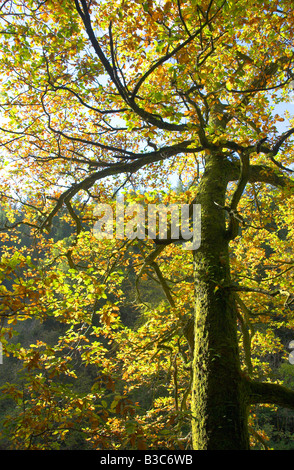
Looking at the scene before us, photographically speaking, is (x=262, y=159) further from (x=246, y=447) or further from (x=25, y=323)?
(x=25, y=323)

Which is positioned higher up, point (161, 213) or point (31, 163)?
point (31, 163)

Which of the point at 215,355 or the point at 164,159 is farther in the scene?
the point at 164,159

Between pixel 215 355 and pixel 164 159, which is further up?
pixel 164 159

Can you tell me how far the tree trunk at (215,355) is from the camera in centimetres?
237

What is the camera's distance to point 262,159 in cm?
746

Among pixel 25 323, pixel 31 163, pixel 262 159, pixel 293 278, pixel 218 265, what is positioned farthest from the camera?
pixel 25 323

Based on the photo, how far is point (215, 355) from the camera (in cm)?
273

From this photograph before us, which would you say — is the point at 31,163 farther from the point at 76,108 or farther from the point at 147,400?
the point at 147,400

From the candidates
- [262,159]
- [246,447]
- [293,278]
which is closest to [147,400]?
[293,278]

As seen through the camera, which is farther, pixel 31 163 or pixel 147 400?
A: pixel 147 400

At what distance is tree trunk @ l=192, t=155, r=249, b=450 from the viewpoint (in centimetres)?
237
